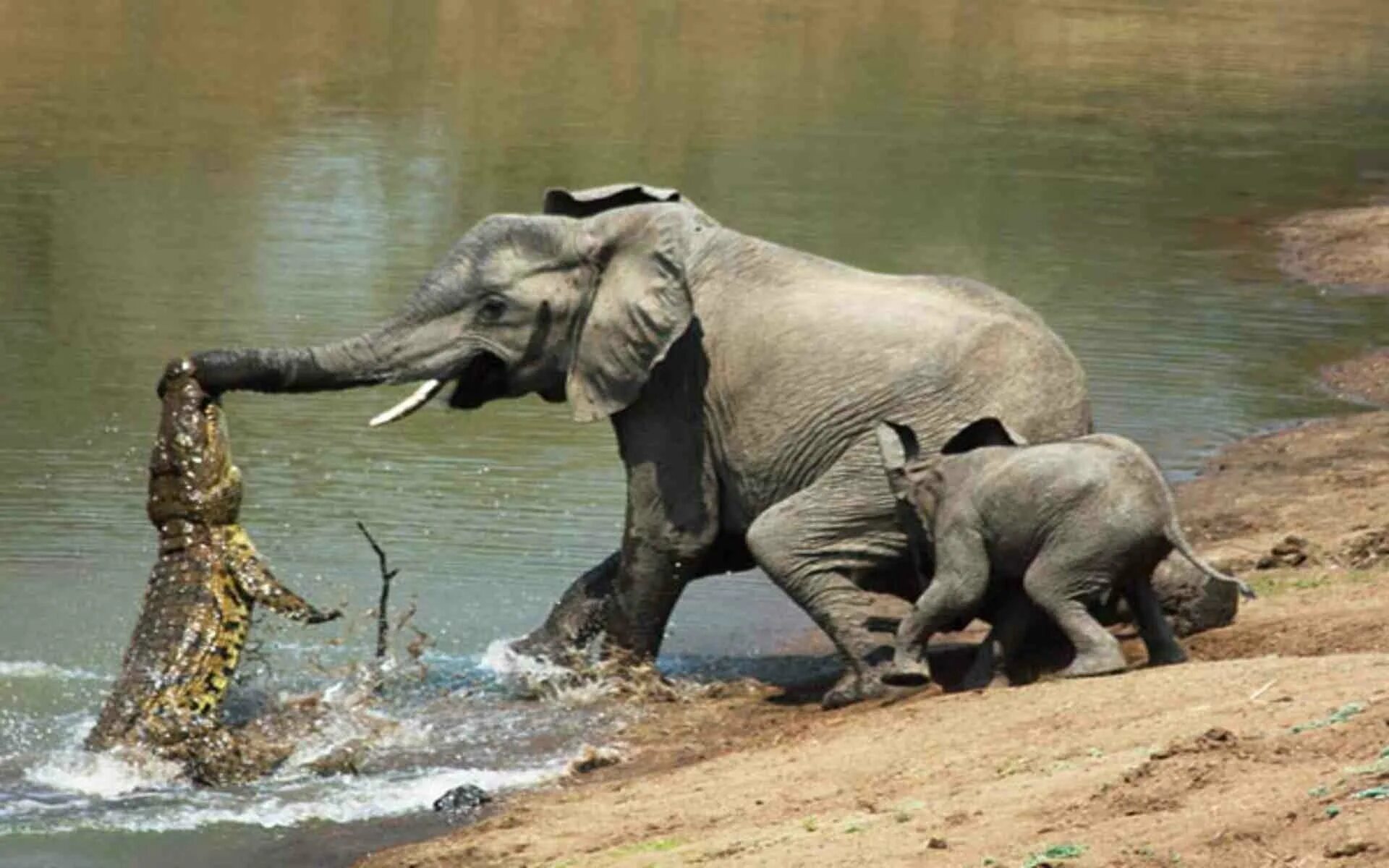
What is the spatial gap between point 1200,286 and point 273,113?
13132 millimetres

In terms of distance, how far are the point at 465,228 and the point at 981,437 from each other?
14.9 metres

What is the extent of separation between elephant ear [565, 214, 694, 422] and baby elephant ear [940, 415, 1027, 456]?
1.21 meters

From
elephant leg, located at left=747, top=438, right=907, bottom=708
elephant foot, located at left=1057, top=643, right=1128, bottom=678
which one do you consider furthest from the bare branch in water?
elephant foot, located at left=1057, top=643, right=1128, bottom=678

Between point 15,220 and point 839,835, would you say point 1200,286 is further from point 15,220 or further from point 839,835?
point 839,835

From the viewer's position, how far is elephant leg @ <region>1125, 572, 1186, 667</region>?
35.9 feet

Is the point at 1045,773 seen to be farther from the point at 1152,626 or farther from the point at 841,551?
the point at 841,551

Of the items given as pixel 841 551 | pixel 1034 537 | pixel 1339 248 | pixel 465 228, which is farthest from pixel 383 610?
pixel 1339 248

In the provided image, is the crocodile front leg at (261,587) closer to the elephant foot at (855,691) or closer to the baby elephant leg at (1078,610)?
the elephant foot at (855,691)

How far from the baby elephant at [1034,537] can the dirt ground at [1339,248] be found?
48.1 ft

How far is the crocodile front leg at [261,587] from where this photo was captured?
11.4 metres

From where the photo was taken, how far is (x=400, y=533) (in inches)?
589

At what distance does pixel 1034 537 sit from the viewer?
1080 centimetres

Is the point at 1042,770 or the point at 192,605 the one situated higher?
the point at 1042,770

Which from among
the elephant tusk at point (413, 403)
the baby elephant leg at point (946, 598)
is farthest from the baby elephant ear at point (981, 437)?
the elephant tusk at point (413, 403)
